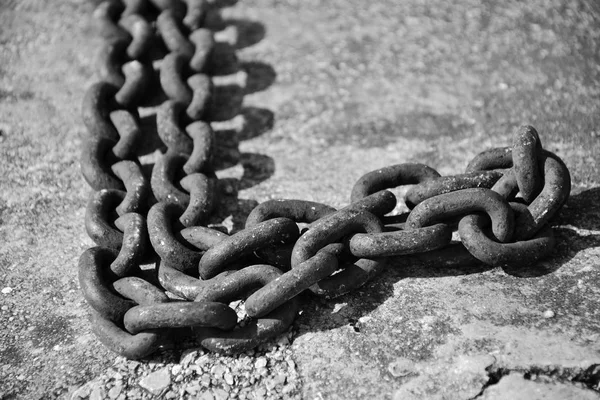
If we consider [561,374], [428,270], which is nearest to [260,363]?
[428,270]

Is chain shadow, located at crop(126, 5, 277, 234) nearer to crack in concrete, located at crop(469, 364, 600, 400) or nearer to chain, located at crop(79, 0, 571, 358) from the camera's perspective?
chain, located at crop(79, 0, 571, 358)

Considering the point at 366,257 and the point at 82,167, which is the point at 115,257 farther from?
the point at 366,257

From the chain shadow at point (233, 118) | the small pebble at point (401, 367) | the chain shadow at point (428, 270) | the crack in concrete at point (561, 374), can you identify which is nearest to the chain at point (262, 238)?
the chain shadow at point (428, 270)

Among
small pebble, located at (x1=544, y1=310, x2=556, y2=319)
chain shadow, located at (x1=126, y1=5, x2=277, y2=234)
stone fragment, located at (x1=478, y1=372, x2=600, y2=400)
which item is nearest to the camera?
stone fragment, located at (x1=478, y1=372, x2=600, y2=400)

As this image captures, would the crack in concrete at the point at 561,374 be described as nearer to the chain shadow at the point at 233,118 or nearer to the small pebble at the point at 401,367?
the small pebble at the point at 401,367

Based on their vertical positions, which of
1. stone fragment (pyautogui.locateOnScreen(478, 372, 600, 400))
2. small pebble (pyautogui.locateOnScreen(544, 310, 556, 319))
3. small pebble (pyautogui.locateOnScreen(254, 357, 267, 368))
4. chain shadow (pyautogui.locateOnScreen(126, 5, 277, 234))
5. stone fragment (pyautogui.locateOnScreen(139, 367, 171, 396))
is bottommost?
stone fragment (pyautogui.locateOnScreen(139, 367, 171, 396))

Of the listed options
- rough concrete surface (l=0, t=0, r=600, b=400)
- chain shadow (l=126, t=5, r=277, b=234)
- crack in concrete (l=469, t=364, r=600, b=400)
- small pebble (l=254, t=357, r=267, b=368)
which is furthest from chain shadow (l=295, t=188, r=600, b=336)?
chain shadow (l=126, t=5, r=277, b=234)

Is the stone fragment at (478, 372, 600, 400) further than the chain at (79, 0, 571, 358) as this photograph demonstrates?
No

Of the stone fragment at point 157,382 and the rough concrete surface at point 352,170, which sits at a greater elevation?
the rough concrete surface at point 352,170
